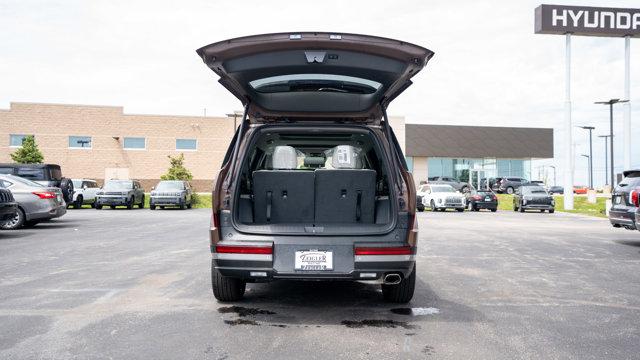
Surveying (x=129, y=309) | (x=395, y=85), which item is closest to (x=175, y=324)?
(x=129, y=309)

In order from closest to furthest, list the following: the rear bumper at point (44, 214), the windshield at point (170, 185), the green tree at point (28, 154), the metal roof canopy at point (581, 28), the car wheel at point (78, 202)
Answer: the rear bumper at point (44, 214) < the car wheel at point (78, 202) < the windshield at point (170, 185) < the metal roof canopy at point (581, 28) < the green tree at point (28, 154)

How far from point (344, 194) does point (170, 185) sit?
81.1 feet

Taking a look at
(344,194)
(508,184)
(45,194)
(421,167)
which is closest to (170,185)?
(45,194)

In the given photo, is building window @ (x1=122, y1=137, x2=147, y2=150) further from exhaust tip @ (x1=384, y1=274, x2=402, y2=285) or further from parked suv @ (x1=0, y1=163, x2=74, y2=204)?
exhaust tip @ (x1=384, y1=274, x2=402, y2=285)

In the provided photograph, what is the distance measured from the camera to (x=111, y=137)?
152 ft

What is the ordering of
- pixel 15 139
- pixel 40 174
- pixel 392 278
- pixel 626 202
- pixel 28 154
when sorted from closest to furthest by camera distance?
→ pixel 392 278 < pixel 626 202 < pixel 40 174 < pixel 28 154 < pixel 15 139

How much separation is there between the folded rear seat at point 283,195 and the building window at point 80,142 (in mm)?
44778

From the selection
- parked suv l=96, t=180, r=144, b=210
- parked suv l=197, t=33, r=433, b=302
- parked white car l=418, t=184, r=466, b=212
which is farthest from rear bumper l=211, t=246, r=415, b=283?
parked suv l=96, t=180, r=144, b=210

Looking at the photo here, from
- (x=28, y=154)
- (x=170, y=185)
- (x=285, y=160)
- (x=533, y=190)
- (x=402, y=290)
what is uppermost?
(x=28, y=154)

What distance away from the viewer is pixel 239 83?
4918 mm

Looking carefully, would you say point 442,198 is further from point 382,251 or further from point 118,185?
point 382,251

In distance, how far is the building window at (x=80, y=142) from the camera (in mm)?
46094

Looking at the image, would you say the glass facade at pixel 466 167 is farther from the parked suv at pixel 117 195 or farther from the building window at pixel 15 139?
the building window at pixel 15 139

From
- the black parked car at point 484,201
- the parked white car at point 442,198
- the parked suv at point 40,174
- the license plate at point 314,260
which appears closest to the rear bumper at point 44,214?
the parked suv at point 40,174
